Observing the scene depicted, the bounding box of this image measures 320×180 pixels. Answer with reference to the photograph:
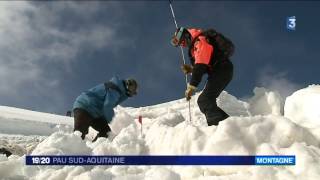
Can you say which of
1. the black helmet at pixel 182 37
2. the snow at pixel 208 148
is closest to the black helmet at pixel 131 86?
the black helmet at pixel 182 37

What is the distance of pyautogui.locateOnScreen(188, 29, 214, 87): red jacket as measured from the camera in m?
6.74

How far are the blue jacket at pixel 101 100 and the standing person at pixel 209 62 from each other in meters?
2.03

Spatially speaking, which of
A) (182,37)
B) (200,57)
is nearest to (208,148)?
(200,57)

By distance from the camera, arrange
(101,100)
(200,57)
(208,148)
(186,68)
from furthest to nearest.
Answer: (101,100), (186,68), (200,57), (208,148)

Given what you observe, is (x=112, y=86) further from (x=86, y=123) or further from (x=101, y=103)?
(x=86, y=123)

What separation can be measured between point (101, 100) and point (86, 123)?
0.50 meters

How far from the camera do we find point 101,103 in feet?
29.3

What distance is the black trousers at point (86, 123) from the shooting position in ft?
28.7

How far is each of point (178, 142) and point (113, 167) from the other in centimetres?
74

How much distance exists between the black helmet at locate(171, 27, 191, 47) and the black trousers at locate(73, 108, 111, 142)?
97.9 inches

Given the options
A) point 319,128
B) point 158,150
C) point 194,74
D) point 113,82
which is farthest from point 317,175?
point 113,82

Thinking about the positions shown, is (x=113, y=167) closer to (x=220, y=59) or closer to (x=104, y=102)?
(x=220, y=59)

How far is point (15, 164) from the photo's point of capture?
14.8ft

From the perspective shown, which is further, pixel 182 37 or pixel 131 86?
pixel 131 86
